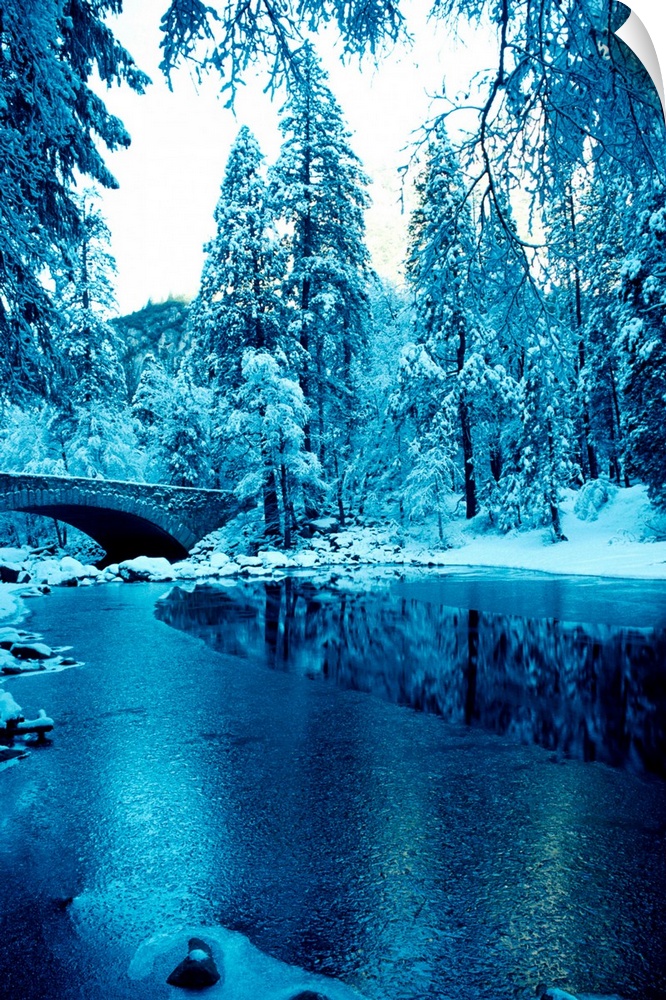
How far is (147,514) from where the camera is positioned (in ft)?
75.7

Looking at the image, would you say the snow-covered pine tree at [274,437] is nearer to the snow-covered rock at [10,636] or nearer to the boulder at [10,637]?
the snow-covered rock at [10,636]

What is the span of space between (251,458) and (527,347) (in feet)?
71.3

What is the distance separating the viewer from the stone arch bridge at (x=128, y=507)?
64.4 ft

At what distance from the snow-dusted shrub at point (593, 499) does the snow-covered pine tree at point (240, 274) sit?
13441 millimetres

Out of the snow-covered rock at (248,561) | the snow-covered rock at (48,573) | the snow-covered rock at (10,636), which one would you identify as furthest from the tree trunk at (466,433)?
the snow-covered rock at (10,636)

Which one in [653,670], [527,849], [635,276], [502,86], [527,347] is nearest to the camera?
[527,849]

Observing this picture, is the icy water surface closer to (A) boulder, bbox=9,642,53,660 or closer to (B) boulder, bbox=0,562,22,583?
(A) boulder, bbox=9,642,53,660

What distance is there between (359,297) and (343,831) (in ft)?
82.3

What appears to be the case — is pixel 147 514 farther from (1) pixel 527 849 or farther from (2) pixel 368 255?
(1) pixel 527 849

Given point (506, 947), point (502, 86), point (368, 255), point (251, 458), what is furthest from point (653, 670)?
point (368, 255)

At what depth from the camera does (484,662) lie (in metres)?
6.33

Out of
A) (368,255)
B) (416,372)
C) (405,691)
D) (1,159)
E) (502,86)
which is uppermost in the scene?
(368,255)

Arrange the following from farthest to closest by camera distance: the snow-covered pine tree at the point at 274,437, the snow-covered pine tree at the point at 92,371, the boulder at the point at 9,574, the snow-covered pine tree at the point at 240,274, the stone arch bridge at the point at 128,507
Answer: the snow-covered pine tree at the point at 92,371
the snow-covered pine tree at the point at 240,274
the snow-covered pine tree at the point at 274,437
the stone arch bridge at the point at 128,507
the boulder at the point at 9,574

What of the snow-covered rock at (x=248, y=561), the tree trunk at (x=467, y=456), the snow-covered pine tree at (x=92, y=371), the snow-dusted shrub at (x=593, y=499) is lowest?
the snow-covered rock at (x=248, y=561)
